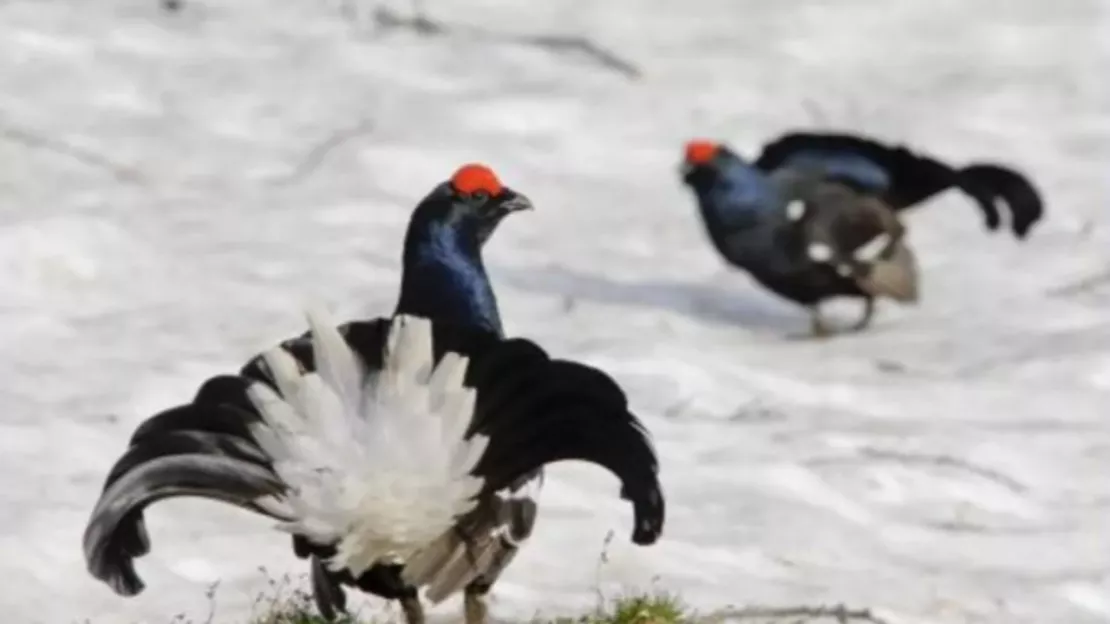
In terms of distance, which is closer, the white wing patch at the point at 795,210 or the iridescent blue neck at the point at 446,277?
the iridescent blue neck at the point at 446,277

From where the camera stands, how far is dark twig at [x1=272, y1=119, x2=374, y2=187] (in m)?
7.32

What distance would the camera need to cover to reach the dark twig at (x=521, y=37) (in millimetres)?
8750

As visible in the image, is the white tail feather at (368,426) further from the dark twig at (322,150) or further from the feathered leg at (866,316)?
the dark twig at (322,150)

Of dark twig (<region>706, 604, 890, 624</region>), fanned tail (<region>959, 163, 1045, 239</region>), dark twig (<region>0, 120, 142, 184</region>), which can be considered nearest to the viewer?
dark twig (<region>706, 604, 890, 624</region>)

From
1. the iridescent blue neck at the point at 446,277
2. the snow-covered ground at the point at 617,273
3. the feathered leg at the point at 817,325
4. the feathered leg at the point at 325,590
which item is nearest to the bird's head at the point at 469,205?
the iridescent blue neck at the point at 446,277

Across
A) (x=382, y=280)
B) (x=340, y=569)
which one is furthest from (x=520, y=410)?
(x=382, y=280)

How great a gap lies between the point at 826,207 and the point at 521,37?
2854 mm

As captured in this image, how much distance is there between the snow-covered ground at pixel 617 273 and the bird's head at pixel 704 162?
1.36 feet

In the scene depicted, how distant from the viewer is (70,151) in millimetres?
7164

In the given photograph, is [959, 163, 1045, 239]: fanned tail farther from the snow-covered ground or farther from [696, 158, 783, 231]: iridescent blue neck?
[696, 158, 783, 231]: iridescent blue neck

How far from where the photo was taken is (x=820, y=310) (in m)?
6.77

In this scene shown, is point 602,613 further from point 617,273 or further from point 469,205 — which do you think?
point 617,273

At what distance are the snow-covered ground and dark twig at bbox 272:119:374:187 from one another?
0.02 m

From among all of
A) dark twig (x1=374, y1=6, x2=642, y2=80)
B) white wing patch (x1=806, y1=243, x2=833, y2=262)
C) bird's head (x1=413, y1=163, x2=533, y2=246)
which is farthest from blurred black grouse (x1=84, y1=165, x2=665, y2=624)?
dark twig (x1=374, y1=6, x2=642, y2=80)
